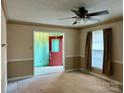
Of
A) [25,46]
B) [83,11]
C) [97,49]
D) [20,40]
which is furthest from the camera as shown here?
[97,49]

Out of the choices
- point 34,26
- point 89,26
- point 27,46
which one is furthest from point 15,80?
point 89,26

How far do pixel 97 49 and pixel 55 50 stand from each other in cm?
331

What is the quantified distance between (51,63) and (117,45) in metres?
4.41

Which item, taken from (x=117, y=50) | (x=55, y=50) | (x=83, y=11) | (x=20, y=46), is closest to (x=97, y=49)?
(x=117, y=50)

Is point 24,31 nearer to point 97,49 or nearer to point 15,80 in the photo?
point 15,80

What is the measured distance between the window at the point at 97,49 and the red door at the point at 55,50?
2.92 metres

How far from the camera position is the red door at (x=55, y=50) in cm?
738

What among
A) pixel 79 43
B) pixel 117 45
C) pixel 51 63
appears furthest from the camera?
pixel 51 63

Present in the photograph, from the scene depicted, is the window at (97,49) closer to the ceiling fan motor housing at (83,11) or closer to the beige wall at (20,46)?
the beige wall at (20,46)

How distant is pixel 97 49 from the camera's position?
4828mm

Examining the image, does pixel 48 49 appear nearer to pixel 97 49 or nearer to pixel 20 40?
pixel 20 40

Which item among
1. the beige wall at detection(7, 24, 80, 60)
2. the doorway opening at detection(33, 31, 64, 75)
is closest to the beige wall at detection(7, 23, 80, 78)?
the beige wall at detection(7, 24, 80, 60)

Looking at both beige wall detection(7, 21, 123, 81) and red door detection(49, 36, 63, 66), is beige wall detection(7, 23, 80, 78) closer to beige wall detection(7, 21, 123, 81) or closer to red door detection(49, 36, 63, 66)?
beige wall detection(7, 21, 123, 81)

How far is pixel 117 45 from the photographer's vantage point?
3934 mm
